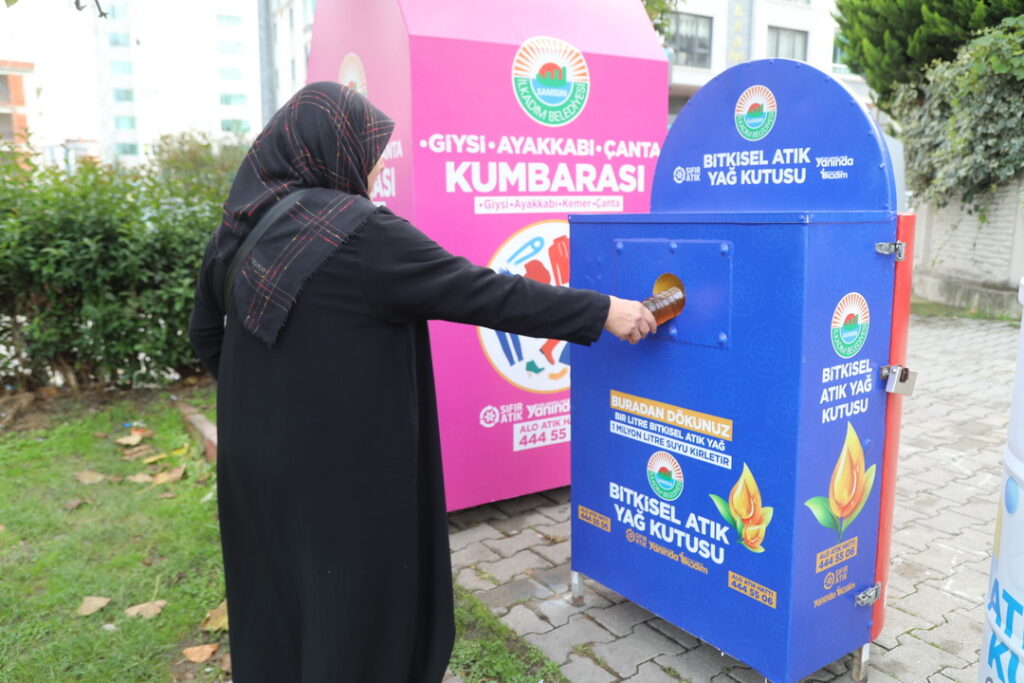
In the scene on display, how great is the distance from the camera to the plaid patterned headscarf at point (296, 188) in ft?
6.58

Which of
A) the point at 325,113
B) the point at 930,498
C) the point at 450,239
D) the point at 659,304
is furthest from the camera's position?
the point at 930,498

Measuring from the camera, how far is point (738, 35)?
99.1ft

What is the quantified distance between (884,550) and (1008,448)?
1.01 meters

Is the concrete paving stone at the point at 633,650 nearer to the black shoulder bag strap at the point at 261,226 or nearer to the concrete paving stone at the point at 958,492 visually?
the black shoulder bag strap at the point at 261,226

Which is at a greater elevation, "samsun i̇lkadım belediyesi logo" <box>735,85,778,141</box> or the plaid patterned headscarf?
"samsun i̇lkadım belediyesi logo" <box>735,85,778,141</box>

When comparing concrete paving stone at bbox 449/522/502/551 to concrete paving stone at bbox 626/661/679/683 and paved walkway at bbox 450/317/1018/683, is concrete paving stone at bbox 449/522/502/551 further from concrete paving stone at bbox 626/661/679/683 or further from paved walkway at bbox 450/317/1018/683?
concrete paving stone at bbox 626/661/679/683

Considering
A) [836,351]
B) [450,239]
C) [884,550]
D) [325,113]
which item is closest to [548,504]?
[450,239]

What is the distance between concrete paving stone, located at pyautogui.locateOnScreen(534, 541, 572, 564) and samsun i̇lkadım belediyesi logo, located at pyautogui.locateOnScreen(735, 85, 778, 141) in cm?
197

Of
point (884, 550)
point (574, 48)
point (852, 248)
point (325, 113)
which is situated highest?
point (574, 48)

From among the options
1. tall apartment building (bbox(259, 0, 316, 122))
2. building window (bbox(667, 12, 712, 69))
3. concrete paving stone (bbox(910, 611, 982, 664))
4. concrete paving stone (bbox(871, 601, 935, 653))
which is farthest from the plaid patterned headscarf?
tall apartment building (bbox(259, 0, 316, 122))

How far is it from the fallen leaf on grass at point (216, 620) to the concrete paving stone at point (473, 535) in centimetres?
105

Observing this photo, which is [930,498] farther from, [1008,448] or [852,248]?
[1008,448]

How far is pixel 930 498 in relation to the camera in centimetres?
427

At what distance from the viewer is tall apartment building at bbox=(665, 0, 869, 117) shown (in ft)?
95.3
